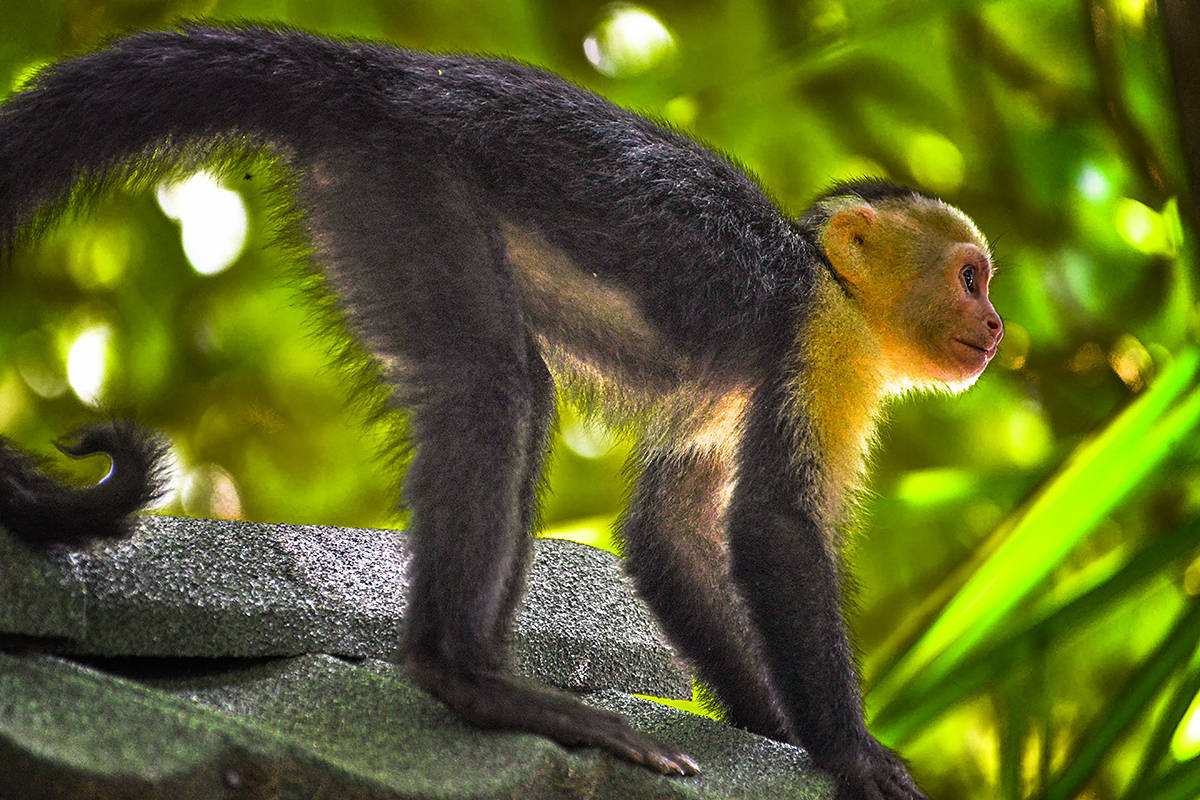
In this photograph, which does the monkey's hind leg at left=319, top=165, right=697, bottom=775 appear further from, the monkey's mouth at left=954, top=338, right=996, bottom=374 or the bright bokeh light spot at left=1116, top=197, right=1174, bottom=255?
the bright bokeh light spot at left=1116, top=197, right=1174, bottom=255

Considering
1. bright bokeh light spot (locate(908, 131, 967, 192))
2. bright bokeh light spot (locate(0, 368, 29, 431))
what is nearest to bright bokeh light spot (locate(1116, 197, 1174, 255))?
bright bokeh light spot (locate(908, 131, 967, 192))

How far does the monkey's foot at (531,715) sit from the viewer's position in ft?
7.08

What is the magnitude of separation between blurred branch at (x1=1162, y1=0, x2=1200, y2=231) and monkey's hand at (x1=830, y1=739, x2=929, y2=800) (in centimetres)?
203

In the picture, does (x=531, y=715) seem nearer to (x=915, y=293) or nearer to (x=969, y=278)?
(x=915, y=293)

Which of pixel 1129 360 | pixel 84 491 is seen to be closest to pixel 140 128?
pixel 84 491

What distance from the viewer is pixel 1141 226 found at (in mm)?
4715

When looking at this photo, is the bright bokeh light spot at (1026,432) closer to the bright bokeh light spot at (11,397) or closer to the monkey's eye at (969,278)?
the monkey's eye at (969,278)

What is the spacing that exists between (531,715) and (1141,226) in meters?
3.60

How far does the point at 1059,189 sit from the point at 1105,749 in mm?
2232

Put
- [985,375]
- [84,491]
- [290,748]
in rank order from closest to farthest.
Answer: [290,748] < [84,491] < [985,375]

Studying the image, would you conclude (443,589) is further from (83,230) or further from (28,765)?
(83,230)

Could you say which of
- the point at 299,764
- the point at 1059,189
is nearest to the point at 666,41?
the point at 1059,189

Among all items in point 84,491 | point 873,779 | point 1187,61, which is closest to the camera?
point 84,491

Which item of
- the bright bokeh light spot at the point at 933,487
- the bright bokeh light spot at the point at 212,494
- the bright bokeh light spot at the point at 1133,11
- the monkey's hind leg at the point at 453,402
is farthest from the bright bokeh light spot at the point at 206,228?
the bright bokeh light spot at the point at 1133,11
